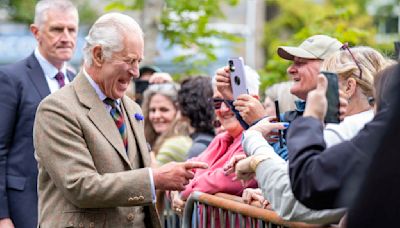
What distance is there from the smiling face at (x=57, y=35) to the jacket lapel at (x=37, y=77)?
136 mm

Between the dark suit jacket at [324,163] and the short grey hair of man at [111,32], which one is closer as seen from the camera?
the dark suit jacket at [324,163]

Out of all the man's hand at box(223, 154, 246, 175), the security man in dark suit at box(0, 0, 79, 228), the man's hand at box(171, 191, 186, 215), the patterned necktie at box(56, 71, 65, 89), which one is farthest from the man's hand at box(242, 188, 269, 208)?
the patterned necktie at box(56, 71, 65, 89)

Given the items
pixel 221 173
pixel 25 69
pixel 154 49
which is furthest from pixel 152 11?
pixel 221 173

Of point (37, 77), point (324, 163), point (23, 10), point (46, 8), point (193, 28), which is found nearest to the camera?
point (324, 163)

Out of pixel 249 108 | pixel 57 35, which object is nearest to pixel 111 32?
pixel 249 108

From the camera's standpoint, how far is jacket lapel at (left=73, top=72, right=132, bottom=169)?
4.70m

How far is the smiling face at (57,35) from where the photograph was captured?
21.7 feet

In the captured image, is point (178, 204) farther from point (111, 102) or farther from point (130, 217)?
point (111, 102)

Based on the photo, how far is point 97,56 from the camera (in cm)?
477

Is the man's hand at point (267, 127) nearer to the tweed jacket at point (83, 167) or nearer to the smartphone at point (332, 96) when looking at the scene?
the tweed jacket at point (83, 167)

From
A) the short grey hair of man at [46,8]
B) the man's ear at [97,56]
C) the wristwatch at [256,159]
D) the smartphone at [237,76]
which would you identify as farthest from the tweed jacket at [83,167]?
the short grey hair of man at [46,8]

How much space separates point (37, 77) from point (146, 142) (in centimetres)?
149

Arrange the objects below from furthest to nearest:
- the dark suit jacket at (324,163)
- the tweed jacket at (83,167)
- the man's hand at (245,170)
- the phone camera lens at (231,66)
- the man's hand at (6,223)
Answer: the man's hand at (6,223) < the phone camera lens at (231,66) < the tweed jacket at (83,167) < the man's hand at (245,170) < the dark suit jacket at (324,163)

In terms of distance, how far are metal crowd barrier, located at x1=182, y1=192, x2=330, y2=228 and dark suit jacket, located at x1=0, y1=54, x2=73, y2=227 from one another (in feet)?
4.86
